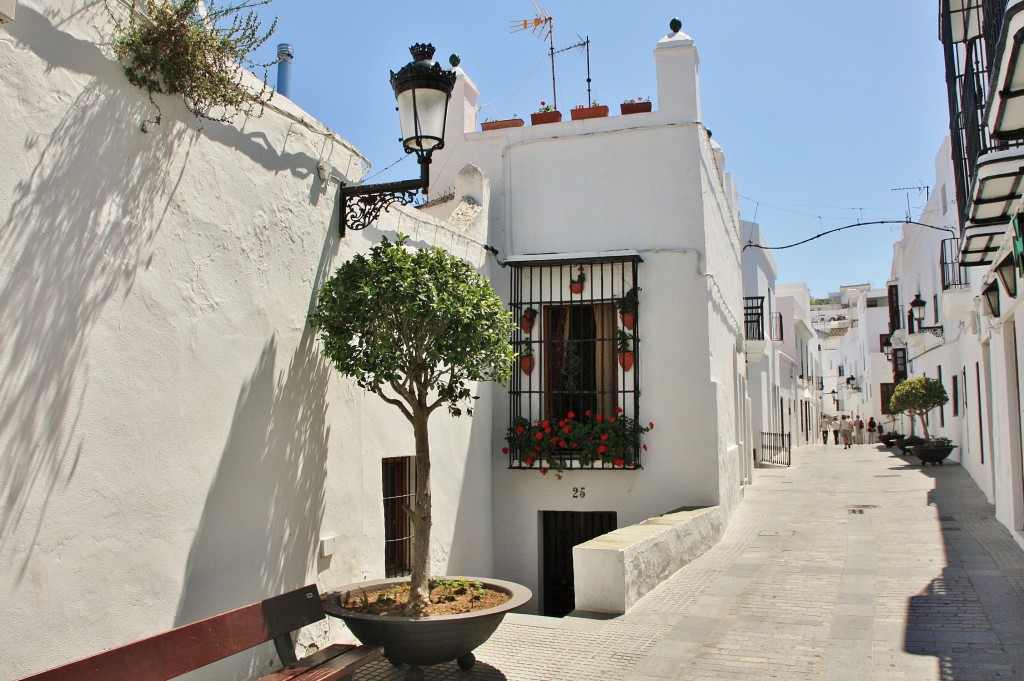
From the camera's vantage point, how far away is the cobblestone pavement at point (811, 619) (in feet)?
16.8

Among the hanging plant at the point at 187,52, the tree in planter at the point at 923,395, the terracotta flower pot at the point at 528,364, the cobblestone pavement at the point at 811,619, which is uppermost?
the hanging plant at the point at 187,52

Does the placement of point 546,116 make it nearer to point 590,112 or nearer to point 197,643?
point 590,112

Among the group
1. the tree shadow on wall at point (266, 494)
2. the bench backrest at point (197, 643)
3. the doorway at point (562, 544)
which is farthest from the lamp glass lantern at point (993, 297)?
the bench backrest at point (197, 643)

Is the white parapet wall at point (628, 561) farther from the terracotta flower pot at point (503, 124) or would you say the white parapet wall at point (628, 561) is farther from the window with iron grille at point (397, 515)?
the terracotta flower pot at point (503, 124)

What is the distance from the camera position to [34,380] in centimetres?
352

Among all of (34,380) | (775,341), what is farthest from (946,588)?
(775,341)

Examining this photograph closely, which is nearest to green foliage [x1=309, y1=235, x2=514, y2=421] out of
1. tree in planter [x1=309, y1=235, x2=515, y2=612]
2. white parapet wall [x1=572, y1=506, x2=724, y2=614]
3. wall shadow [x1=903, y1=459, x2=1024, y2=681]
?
tree in planter [x1=309, y1=235, x2=515, y2=612]

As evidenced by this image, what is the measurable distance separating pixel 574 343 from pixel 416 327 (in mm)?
5020

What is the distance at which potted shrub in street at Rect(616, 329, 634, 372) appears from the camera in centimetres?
956

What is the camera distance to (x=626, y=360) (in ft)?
31.4

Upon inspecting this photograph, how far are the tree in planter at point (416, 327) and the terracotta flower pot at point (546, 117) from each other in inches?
225

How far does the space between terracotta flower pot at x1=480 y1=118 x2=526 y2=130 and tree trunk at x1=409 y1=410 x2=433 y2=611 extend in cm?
630

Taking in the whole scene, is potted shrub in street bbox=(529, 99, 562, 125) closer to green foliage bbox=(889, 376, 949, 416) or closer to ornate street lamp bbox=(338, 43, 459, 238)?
ornate street lamp bbox=(338, 43, 459, 238)

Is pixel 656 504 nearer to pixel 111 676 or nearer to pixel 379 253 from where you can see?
pixel 379 253
